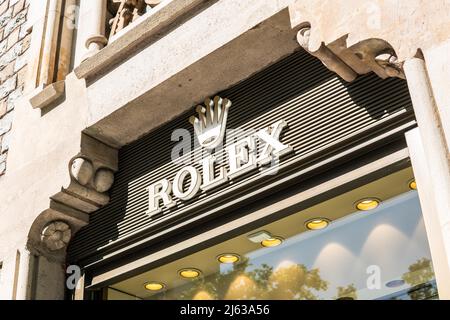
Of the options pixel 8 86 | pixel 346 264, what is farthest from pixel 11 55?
pixel 346 264

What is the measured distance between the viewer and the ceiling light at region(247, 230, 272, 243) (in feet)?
16.1

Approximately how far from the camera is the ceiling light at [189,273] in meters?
5.36

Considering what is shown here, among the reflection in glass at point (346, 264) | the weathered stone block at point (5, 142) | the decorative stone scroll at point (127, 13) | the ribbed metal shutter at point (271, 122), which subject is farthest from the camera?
the weathered stone block at point (5, 142)

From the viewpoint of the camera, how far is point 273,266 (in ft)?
16.4

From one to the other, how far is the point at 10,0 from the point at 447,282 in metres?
5.77

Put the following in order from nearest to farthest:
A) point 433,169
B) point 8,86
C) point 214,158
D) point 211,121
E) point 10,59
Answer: point 433,169 < point 214,158 < point 211,121 < point 8,86 < point 10,59

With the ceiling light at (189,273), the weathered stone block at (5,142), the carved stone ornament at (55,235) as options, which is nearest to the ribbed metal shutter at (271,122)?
the carved stone ornament at (55,235)

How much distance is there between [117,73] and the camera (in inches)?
220

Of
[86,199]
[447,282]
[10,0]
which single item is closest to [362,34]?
[447,282]

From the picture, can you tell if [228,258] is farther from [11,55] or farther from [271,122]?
[11,55]

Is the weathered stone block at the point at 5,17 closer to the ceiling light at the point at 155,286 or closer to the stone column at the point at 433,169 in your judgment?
the ceiling light at the point at 155,286

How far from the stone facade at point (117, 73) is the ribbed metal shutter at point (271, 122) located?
0.10 meters

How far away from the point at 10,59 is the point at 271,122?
332 cm
